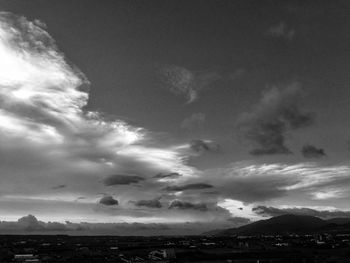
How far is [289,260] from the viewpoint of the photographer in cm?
13562

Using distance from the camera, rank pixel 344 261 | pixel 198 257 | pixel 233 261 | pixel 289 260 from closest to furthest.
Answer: pixel 344 261 < pixel 289 260 < pixel 233 261 < pixel 198 257

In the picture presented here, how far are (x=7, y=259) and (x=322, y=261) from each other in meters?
121

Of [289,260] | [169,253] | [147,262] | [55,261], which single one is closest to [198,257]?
[169,253]

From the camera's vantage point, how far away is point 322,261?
5231 inches

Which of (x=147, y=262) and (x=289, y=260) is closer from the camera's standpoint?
(x=289, y=260)

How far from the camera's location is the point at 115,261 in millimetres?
150750

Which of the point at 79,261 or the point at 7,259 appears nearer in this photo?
the point at 79,261

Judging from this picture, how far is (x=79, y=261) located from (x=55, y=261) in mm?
9419

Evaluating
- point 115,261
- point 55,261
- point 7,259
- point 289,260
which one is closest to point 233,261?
point 289,260

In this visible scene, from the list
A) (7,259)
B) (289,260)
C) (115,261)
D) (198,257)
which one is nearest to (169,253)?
(198,257)

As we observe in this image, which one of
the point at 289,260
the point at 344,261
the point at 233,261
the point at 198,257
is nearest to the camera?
the point at 344,261

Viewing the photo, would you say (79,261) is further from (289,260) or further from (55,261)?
(289,260)

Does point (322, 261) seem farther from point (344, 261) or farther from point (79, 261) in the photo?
point (79, 261)

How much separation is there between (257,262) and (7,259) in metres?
100
